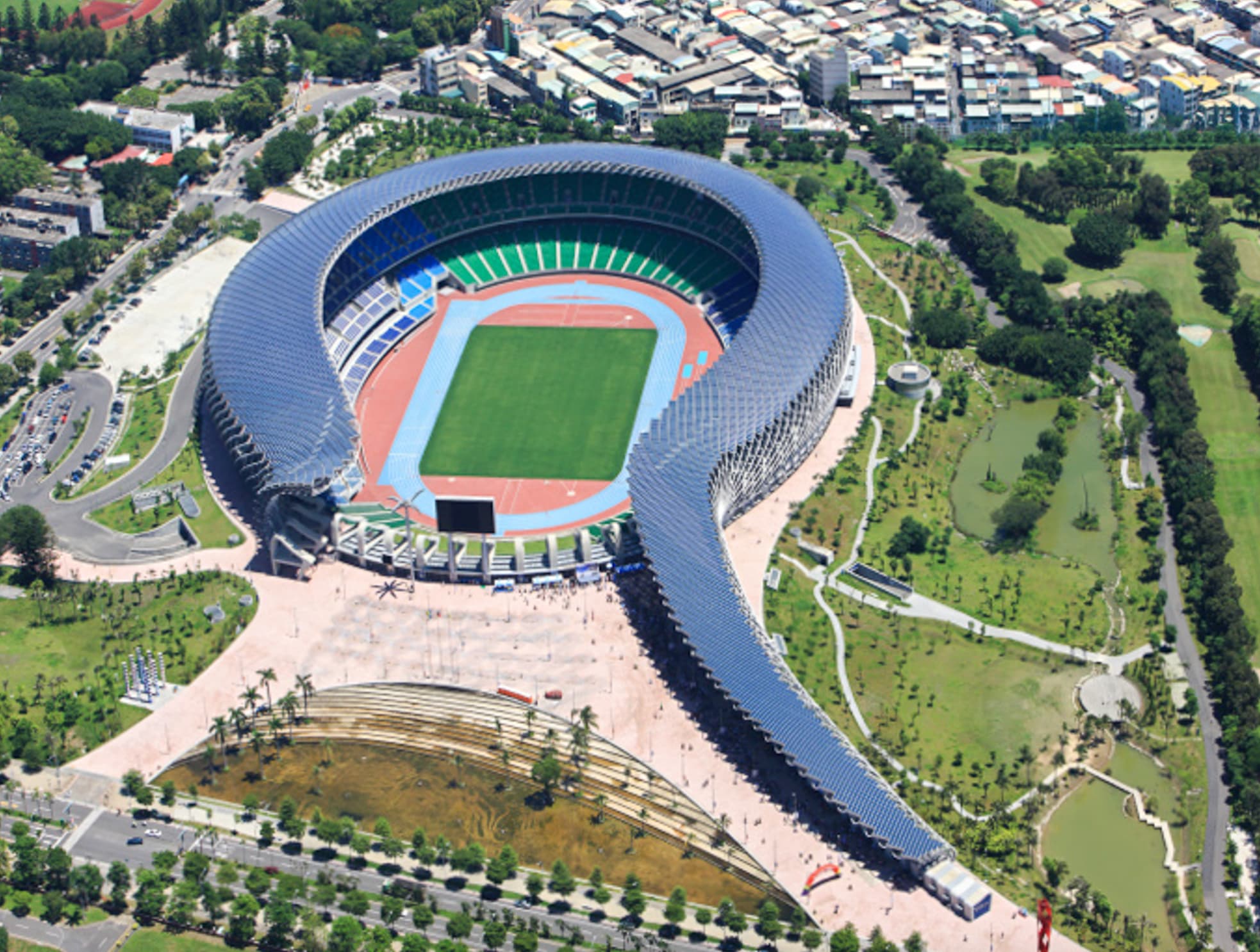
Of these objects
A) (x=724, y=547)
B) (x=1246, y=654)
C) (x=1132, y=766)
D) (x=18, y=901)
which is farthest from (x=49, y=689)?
(x=1246, y=654)

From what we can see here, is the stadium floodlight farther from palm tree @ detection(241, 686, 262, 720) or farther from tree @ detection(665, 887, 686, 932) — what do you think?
tree @ detection(665, 887, 686, 932)

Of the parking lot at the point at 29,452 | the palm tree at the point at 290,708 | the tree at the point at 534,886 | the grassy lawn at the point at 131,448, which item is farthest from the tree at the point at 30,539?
the tree at the point at 534,886

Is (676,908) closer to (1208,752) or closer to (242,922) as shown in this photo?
(242,922)

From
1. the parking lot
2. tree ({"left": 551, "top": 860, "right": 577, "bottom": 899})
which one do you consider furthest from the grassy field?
the parking lot

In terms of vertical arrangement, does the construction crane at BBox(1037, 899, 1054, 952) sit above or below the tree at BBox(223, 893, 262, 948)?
above

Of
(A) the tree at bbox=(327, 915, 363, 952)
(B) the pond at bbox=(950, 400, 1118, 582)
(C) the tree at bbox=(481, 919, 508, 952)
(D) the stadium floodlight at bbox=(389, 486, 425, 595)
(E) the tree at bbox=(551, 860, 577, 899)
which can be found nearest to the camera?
(A) the tree at bbox=(327, 915, 363, 952)

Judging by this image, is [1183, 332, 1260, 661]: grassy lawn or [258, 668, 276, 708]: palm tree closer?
[258, 668, 276, 708]: palm tree
